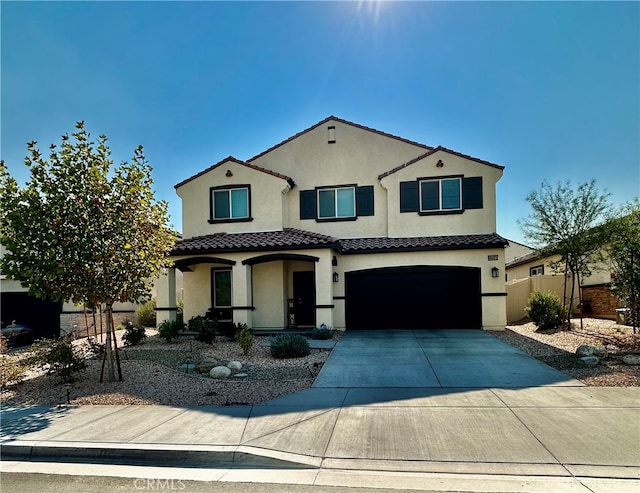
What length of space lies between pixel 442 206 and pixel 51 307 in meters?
17.9

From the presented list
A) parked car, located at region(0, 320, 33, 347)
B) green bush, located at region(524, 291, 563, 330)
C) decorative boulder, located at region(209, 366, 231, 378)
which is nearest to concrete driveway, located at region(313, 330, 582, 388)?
decorative boulder, located at region(209, 366, 231, 378)

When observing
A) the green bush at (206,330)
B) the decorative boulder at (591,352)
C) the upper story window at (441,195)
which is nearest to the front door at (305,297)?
the green bush at (206,330)

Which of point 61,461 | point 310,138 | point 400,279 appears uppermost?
point 310,138

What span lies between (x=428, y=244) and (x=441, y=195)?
2356 mm

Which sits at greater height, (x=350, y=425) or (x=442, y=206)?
(x=442, y=206)

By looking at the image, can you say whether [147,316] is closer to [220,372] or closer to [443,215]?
[220,372]

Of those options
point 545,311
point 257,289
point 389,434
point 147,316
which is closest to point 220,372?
point 389,434

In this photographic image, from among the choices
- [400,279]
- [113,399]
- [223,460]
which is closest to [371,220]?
[400,279]

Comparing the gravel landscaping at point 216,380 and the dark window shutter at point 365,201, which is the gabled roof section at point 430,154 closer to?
the dark window shutter at point 365,201

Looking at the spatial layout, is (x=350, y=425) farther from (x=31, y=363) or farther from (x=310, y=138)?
(x=310, y=138)

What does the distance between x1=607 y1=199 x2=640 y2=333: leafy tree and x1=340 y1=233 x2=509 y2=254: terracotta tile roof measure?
351cm

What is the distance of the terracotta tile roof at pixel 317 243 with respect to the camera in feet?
50.3

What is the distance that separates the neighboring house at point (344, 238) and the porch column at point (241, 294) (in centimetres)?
4

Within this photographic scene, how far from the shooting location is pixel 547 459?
16.5 feet
